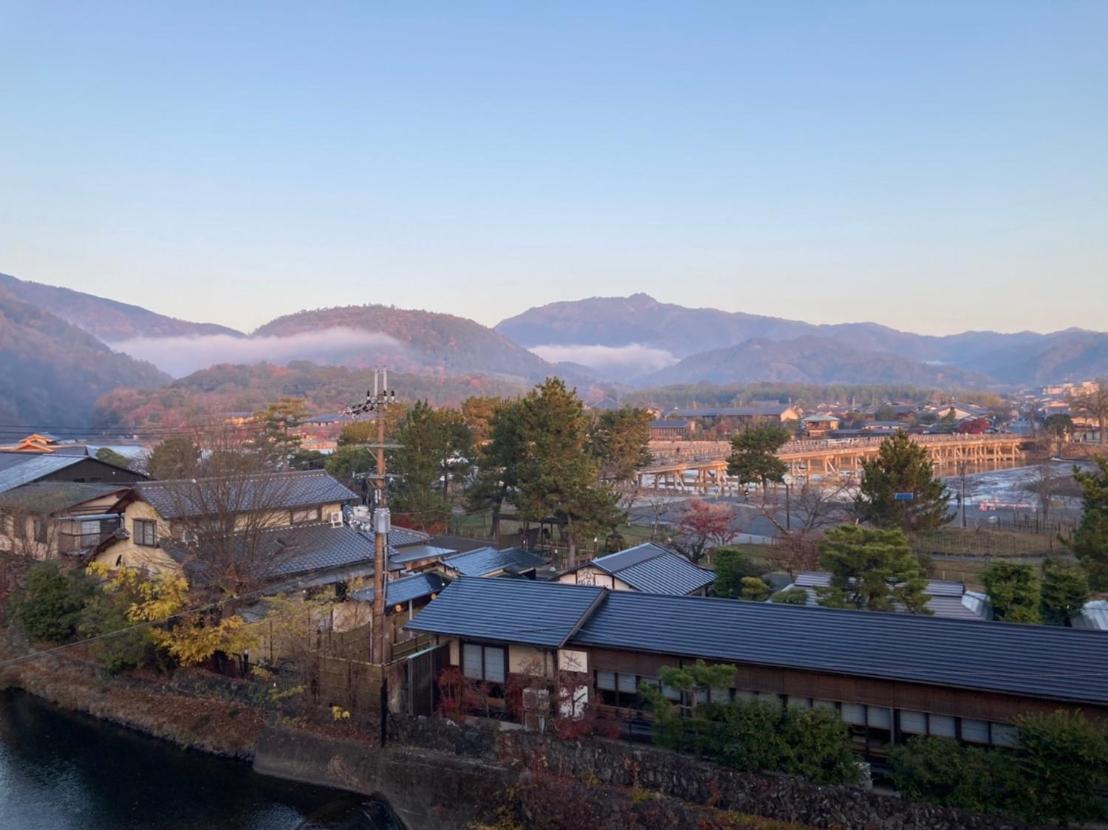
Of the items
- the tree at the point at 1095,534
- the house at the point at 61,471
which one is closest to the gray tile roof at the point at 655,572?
the tree at the point at 1095,534

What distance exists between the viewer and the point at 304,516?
945 inches

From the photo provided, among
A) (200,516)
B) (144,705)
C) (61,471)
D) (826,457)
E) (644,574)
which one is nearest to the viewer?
(144,705)

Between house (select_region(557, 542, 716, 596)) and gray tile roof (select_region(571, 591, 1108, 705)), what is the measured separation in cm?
469

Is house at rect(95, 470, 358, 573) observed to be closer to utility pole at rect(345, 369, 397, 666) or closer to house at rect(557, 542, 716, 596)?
utility pole at rect(345, 369, 397, 666)

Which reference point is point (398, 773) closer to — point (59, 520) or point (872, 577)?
point (872, 577)

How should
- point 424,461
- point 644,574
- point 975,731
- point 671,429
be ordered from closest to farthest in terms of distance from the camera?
point 975,731, point 644,574, point 424,461, point 671,429

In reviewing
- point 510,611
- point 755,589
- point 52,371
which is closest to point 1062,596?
point 755,589

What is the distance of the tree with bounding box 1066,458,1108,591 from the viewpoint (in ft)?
60.1

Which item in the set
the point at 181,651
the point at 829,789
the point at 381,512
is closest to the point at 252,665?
the point at 181,651

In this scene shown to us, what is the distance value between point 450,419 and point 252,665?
21798 millimetres

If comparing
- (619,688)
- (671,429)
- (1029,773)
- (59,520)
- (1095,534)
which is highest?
(1095,534)

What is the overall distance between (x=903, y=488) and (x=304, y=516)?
2081 cm

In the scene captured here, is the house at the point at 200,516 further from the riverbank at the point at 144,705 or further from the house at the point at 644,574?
the house at the point at 644,574

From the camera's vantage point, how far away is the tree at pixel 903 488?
25.6m
